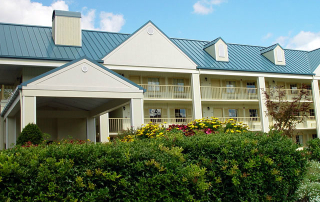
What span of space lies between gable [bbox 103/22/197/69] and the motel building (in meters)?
0.07

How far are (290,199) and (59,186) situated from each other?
20.4 ft

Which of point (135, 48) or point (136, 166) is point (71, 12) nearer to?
point (135, 48)

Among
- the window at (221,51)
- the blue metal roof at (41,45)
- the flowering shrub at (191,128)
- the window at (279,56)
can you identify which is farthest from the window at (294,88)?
the flowering shrub at (191,128)

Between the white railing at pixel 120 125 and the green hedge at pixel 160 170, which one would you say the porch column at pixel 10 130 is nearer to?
the white railing at pixel 120 125

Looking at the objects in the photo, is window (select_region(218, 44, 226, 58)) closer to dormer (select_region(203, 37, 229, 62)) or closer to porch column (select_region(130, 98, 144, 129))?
dormer (select_region(203, 37, 229, 62))

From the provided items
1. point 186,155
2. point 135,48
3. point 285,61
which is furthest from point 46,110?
point 285,61

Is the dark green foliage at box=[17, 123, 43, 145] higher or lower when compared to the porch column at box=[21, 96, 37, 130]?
lower

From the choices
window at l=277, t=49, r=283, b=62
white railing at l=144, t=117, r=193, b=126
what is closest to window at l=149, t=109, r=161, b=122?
white railing at l=144, t=117, r=193, b=126

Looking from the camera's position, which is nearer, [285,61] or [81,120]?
[81,120]

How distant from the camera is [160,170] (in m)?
7.58

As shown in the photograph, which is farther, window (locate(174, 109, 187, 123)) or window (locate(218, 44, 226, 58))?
window (locate(218, 44, 226, 58))

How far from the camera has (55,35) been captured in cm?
2486

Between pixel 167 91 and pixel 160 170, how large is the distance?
2157cm

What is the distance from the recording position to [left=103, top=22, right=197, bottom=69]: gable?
24.6 m
